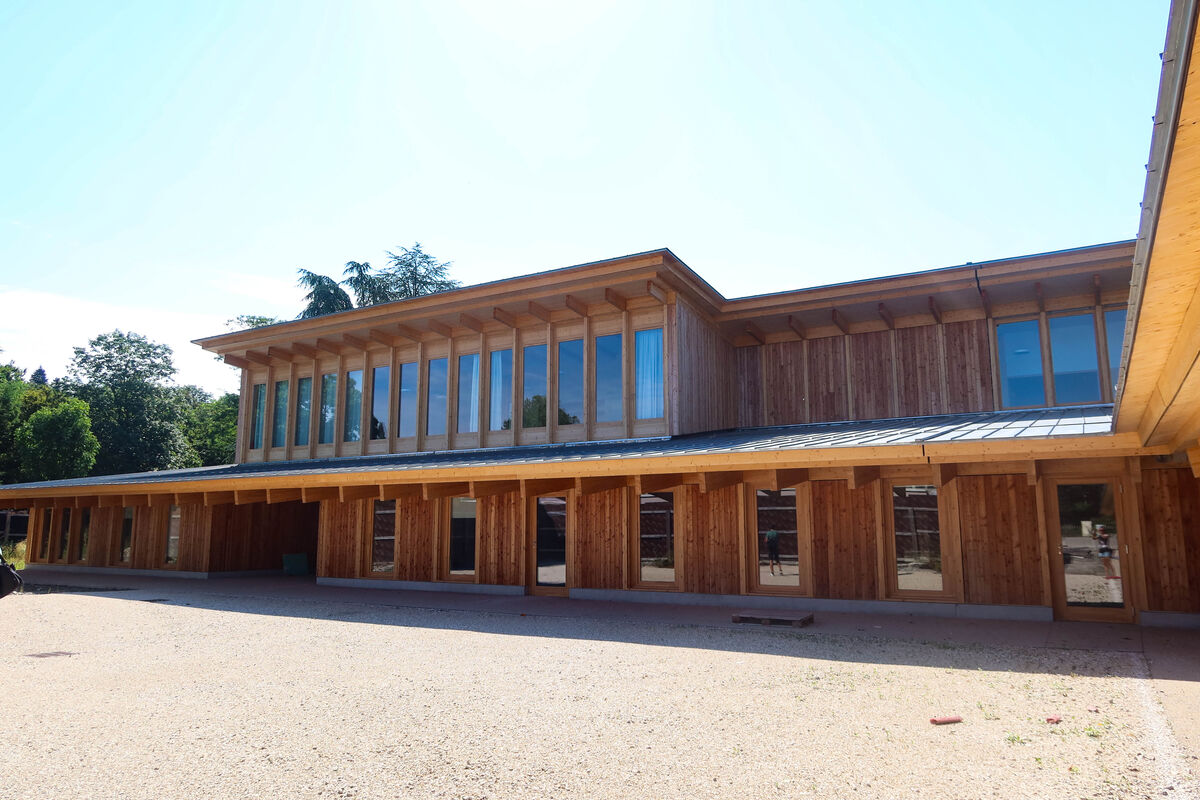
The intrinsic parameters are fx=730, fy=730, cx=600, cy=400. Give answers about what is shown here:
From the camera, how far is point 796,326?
602 inches

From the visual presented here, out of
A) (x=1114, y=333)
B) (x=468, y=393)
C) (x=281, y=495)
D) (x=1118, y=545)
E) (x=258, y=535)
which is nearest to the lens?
(x=1118, y=545)

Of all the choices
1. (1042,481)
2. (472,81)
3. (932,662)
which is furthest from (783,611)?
(472,81)

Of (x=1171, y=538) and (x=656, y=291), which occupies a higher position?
(x=656, y=291)

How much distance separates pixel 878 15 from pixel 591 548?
9.83 metres

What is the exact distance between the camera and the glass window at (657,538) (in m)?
13.3

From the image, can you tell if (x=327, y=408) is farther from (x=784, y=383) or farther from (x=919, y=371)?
(x=919, y=371)

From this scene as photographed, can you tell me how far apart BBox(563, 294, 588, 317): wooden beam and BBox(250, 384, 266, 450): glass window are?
1041 centimetres

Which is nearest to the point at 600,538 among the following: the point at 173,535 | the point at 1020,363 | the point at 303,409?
the point at 1020,363

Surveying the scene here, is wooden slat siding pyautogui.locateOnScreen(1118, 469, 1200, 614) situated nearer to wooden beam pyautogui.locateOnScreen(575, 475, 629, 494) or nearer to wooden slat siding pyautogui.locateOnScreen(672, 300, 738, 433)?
wooden slat siding pyautogui.locateOnScreen(672, 300, 738, 433)

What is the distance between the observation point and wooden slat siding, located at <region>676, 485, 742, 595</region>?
12.7m

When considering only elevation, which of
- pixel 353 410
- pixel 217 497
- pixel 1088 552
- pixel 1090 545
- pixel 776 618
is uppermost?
pixel 353 410

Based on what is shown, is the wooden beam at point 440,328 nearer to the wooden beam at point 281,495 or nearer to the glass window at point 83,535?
the wooden beam at point 281,495

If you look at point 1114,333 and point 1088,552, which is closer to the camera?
point 1088,552

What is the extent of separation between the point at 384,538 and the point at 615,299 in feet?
24.6
